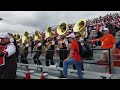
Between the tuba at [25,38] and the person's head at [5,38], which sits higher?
the tuba at [25,38]

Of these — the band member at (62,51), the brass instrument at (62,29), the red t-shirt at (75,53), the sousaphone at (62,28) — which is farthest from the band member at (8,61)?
the sousaphone at (62,28)

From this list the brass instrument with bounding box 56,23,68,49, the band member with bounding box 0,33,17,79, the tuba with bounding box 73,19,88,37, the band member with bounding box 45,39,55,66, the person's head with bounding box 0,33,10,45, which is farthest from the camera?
the brass instrument with bounding box 56,23,68,49

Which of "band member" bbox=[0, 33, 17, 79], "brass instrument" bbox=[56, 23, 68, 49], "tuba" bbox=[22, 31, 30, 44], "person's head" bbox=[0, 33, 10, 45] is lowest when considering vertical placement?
"band member" bbox=[0, 33, 17, 79]

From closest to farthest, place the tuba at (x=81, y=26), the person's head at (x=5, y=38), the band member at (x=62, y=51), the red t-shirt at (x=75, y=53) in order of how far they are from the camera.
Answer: the person's head at (x=5, y=38) < the red t-shirt at (x=75, y=53) < the band member at (x=62, y=51) < the tuba at (x=81, y=26)

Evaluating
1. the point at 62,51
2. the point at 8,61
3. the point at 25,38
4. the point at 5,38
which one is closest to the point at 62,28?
the point at 25,38

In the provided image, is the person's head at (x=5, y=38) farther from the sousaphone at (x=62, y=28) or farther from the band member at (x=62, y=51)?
the sousaphone at (x=62, y=28)

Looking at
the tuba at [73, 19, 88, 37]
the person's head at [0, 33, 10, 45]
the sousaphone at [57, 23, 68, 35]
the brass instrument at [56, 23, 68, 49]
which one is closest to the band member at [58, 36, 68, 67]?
the tuba at [73, 19, 88, 37]

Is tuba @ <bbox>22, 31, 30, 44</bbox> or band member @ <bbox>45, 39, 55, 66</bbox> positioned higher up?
tuba @ <bbox>22, 31, 30, 44</bbox>

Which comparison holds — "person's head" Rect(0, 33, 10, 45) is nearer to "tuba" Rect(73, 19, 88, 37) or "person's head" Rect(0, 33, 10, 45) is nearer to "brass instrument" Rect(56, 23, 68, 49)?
"tuba" Rect(73, 19, 88, 37)

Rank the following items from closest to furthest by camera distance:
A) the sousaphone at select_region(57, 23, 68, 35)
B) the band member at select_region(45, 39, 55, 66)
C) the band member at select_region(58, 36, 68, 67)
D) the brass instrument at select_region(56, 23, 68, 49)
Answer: the band member at select_region(58, 36, 68, 67) → the band member at select_region(45, 39, 55, 66) → the brass instrument at select_region(56, 23, 68, 49) → the sousaphone at select_region(57, 23, 68, 35)

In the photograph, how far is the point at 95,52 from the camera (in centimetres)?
1055

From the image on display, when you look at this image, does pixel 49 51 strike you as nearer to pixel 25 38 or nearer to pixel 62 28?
pixel 62 28
